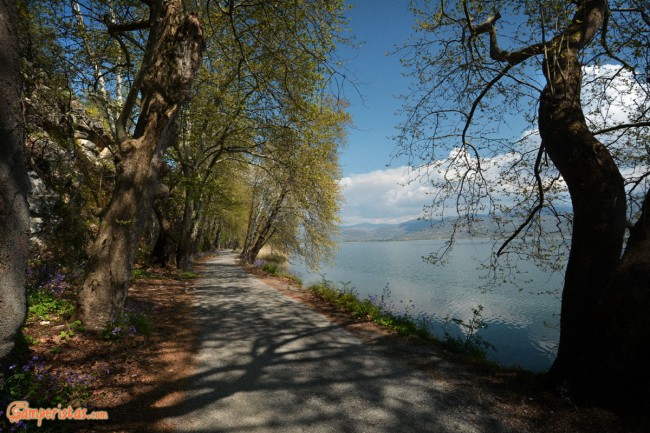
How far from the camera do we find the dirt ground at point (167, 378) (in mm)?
3377

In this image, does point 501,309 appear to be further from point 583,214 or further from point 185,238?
point 185,238

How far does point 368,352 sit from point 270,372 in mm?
1920

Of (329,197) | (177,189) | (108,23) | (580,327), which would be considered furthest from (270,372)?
(177,189)

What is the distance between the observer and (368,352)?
18.7 ft

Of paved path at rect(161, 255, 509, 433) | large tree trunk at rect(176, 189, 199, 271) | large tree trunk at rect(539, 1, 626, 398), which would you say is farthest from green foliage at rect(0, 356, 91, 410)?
large tree trunk at rect(176, 189, 199, 271)

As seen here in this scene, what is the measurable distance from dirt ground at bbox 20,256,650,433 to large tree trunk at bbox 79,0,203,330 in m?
0.81

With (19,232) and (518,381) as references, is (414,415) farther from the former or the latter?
(19,232)

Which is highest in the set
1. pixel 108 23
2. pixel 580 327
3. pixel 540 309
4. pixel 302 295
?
pixel 108 23

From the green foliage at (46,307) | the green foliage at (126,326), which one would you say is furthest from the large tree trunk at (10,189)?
the green foliage at (46,307)

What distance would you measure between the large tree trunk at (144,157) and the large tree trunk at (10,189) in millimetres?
2373

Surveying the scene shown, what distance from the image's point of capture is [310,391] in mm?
4180

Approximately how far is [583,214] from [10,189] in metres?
6.54

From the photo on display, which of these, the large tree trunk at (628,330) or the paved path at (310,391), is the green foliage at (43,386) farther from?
the large tree trunk at (628,330)

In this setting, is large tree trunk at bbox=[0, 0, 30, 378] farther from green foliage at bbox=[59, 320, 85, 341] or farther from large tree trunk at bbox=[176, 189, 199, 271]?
large tree trunk at bbox=[176, 189, 199, 271]
